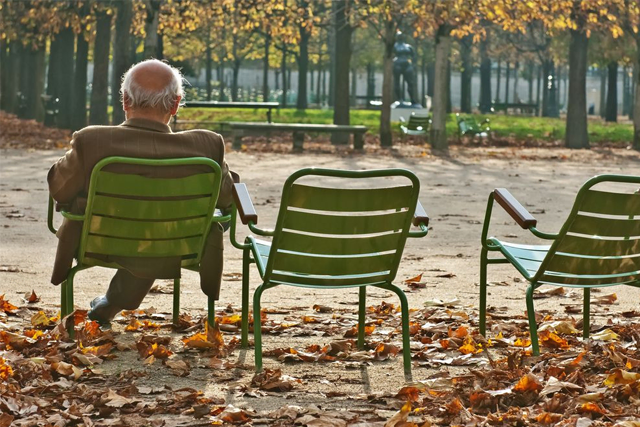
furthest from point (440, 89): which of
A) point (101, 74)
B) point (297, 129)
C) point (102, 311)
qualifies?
point (102, 311)

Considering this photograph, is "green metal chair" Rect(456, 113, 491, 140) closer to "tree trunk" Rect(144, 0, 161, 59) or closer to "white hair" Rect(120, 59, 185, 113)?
"tree trunk" Rect(144, 0, 161, 59)

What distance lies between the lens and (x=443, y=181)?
17.4 meters

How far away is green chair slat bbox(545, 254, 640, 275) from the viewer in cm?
559

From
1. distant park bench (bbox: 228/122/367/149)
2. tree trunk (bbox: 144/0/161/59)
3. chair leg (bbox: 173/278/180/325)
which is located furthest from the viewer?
distant park bench (bbox: 228/122/367/149)

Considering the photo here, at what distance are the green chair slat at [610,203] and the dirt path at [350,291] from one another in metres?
1.04

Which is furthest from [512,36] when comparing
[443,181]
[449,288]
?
[449,288]

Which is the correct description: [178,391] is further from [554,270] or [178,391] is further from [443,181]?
[443,181]

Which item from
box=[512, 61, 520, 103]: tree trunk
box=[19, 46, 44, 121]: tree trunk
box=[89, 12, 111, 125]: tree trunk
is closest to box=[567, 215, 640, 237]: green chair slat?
box=[89, 12, 111, 125]: tree trunk

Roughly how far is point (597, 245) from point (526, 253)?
0.53 metres

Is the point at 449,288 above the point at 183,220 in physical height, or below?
below

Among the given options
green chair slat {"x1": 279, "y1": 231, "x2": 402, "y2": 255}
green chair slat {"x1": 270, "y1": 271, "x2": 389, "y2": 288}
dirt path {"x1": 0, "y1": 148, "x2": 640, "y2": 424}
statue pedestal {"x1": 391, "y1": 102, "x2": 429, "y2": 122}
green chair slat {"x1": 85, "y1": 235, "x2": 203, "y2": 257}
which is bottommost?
dirt path {"x1": 0, "y1": 148, "x2": 640, "y2": 424}

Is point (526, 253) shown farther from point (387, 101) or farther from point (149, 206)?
point (387, 101)

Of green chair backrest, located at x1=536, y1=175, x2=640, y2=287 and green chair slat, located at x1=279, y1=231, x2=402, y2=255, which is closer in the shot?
green chair slat, located at x1=279, y1=231, x2=402, y2=255

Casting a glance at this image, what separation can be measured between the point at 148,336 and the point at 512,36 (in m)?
49.5
